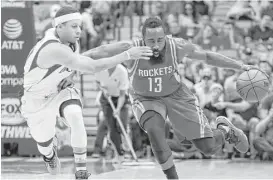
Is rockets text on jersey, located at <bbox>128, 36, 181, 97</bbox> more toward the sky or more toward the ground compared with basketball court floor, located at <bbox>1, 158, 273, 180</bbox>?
more toward the sky

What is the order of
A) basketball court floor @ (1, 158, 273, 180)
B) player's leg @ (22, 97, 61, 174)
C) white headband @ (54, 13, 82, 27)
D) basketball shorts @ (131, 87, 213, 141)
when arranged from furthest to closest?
basketball court floor @ (1, 158, 273, 180), player's leg @ (22, 97, 61, 174), basketball shorts @ (131, 87, 213, 141), white headband @ (54, 13, 82, 27)

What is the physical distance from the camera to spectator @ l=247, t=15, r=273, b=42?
13.9 m

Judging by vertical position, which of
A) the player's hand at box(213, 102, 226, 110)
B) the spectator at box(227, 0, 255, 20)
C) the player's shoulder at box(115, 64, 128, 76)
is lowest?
the player's hand at box(213, 102, 226, 110)

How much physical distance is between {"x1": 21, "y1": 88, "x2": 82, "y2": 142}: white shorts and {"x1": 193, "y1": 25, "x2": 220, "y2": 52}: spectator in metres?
7.01

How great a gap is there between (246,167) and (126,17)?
6574 millimetres

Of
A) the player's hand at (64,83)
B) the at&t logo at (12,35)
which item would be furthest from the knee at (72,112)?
the at&t logo at (12,35)

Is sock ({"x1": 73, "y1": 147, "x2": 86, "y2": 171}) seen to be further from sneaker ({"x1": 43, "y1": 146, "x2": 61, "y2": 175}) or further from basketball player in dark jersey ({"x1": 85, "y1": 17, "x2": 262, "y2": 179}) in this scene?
sneaker ({"x1": 43, "y1": 146, "x2": 61, "y2": 175})

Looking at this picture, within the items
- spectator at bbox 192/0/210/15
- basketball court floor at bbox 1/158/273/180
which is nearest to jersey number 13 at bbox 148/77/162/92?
basketball court floor at bbox 1/158/273/180

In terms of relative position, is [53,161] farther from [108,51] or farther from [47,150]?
[108,51]

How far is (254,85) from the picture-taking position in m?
7.23

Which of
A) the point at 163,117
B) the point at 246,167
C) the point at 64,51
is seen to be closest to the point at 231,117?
the point at 246,167

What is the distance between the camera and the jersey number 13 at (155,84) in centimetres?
697

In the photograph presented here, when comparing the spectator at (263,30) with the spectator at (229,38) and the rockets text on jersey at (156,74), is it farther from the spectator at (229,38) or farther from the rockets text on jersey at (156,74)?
the rockets text on jersey at (156,74)

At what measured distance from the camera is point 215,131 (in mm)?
7375
